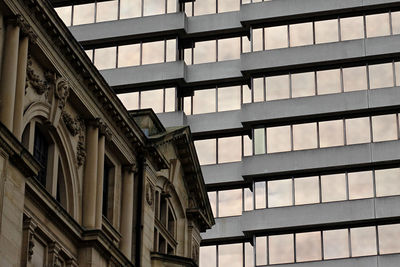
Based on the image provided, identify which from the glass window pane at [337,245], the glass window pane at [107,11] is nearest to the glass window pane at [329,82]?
the glass window pane at [337,245]

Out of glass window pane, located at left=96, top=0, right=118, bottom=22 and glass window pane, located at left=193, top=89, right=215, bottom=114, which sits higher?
glass window pane, located at left=96, top=0, right=118, bottom=22

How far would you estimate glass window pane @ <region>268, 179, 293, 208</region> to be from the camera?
274 feet

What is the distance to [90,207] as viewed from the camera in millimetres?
41188

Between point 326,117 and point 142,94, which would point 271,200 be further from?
point 142,94

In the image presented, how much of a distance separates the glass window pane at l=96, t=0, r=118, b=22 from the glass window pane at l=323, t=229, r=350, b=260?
78.2 ft

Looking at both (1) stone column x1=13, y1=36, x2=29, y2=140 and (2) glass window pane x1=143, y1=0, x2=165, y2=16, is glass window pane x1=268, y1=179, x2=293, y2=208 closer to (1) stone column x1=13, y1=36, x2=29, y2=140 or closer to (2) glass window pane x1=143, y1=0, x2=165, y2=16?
(2) glass window pane x1=143, y1=0, x2=165, y2=16

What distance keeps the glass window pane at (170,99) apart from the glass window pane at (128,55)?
3.28 metres

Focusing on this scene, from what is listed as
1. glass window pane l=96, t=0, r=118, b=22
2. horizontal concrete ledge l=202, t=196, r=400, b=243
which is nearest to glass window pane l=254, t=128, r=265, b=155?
horizontal concrete ledge l=202, t=196, r=400, b=243

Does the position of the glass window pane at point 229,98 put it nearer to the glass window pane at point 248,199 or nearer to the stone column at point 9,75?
the glass window pane at point 248,199

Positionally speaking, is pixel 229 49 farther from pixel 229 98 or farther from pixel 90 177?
pixel 90 177

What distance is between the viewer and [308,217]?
8200 cm

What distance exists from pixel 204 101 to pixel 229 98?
187 centimetres

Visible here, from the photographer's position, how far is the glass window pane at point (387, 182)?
81688mm

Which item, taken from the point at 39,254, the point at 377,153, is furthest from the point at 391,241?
the point at 39,254
